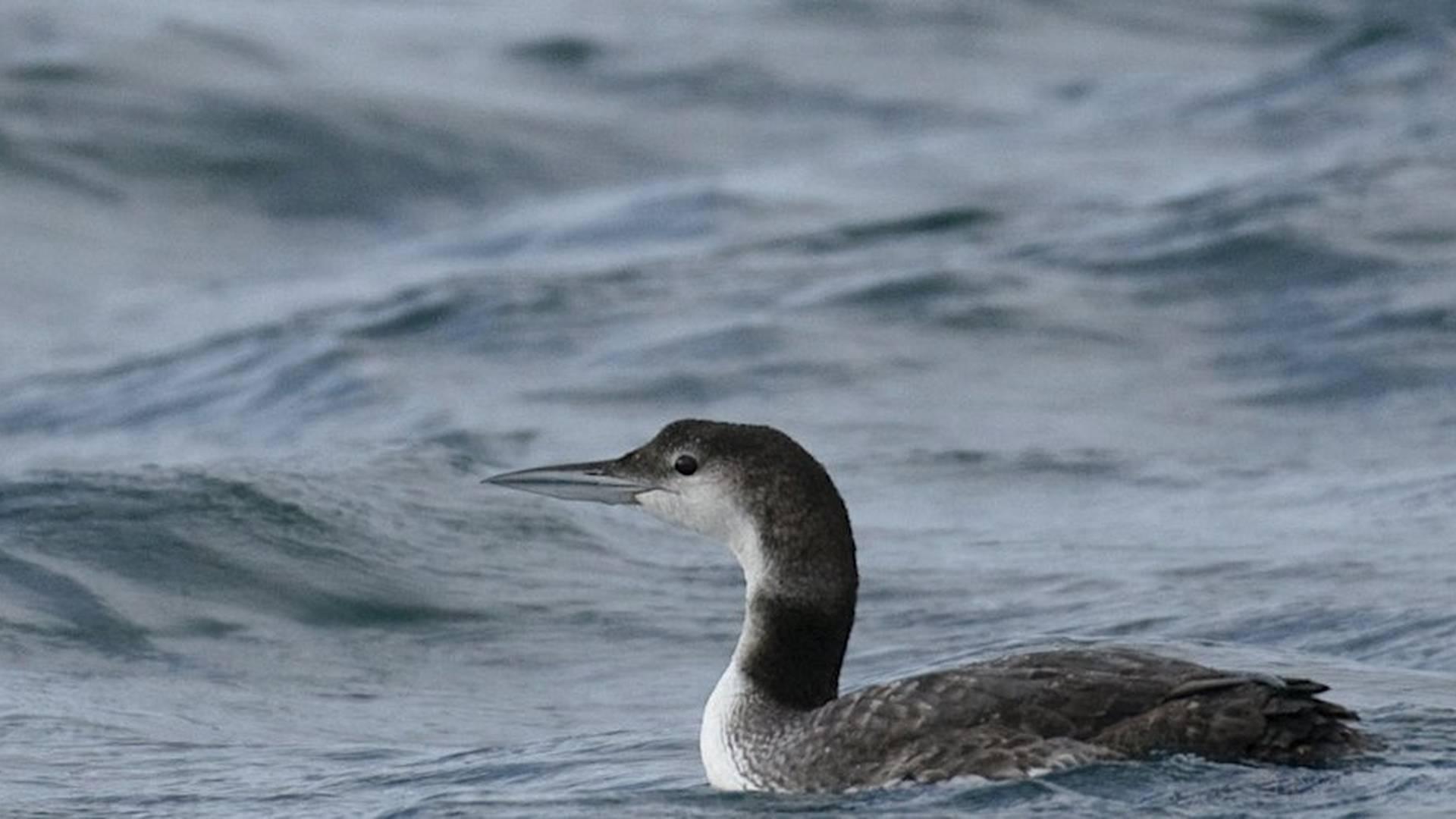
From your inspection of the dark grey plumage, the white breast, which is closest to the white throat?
the white breast

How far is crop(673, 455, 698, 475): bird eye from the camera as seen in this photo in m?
8.43

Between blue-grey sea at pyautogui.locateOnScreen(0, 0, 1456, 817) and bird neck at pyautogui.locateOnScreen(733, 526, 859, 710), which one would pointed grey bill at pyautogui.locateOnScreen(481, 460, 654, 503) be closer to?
bird neck at pyautogui.locateOnScreen(733, 526, 859, 710)

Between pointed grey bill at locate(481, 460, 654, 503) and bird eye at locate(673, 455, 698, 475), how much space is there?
5.0 inches

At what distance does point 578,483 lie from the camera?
8.66 meters

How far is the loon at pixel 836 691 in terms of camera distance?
768 centimetres

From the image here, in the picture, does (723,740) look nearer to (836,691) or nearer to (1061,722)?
(836,691)

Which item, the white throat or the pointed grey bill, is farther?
the pointed grey bill

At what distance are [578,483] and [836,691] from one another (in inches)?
32.9

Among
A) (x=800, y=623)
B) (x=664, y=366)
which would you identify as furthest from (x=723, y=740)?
(x=664, y=366)

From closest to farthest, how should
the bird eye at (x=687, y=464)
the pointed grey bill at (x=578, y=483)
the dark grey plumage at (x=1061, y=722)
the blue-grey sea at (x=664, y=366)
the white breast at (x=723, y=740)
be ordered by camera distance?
the dark grey plumage at (x=1061, y=722) → the white breast at (x=723, y=740) → the bird eye at (x=687, y=464) → the pointed grey bill at (x=578, y=483) → the blue-grey sea at (x=664, y=366)

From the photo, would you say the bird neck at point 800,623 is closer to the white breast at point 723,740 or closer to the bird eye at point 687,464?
the white breast at point 723,740

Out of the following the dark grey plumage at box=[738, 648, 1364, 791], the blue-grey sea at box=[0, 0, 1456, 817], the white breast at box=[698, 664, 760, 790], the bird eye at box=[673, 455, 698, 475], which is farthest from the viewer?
the blue-grey sea at box=[0, 0, 1456, 817]

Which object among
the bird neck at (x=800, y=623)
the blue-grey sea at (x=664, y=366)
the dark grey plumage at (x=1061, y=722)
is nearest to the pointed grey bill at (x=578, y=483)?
the bird neck at (x=800, y=623)

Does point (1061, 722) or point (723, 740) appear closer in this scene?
point (1061, 722)
